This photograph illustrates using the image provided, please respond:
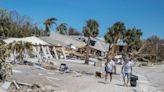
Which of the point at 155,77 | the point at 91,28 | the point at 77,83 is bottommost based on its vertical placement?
the point at 77,83

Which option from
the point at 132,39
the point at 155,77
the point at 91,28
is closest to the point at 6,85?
the point at 155,77

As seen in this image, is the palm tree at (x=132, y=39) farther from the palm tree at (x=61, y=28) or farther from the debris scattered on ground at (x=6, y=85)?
the debris scattered on ground at (x=6, y=85)

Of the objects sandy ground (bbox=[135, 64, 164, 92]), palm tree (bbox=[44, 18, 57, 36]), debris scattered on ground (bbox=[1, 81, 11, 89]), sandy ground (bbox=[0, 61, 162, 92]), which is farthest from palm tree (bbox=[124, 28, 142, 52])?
debris scattered on ground (bbox=[1, 81, 11, 89])

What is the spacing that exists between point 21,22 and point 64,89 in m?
68.5

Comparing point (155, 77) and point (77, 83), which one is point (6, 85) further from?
point (155, 77)

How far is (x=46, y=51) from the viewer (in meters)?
55.1

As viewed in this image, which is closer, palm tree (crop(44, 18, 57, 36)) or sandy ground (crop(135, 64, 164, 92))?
sandy ground (crop(135, 64, 164, 92))

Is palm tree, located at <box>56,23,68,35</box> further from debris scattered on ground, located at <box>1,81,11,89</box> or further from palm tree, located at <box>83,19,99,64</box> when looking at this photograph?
debris scattered on ground, located at <box>1,81,11,89</box>

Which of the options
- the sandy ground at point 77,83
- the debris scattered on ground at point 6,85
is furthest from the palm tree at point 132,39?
the debris scattered on ground at point 6,85

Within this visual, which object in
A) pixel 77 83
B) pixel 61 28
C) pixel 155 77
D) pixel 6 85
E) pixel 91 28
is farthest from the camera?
pixel 61 28

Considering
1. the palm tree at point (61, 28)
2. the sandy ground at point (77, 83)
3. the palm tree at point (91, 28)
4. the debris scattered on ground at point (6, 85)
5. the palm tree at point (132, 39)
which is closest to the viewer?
the debris scattered on ground at point (6, 85)

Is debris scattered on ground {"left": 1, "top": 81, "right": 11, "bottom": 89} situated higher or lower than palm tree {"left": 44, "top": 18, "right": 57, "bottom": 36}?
lower

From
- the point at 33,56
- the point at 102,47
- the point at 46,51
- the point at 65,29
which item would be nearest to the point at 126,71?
the point at 33,56

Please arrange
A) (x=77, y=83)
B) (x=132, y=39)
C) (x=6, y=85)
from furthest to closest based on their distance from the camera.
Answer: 1. (x=132, y=39)
2. (x=77, y=83)
3. (x=6, y=85)
